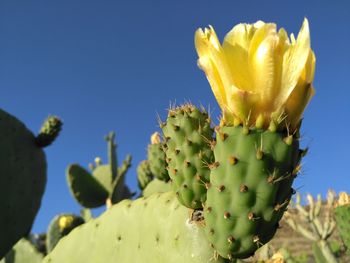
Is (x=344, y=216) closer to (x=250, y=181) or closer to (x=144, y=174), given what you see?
(x=144, y=174)

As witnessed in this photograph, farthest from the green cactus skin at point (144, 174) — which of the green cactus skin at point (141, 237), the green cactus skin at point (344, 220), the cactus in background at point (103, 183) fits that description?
the green cactus skin at point (141, 237)

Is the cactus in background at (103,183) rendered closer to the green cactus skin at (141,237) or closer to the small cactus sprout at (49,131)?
the small cactus sprout at (49,131)

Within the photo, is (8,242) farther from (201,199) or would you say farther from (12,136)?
(201,199)

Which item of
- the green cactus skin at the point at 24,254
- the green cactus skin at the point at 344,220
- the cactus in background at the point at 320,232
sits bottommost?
the cactus in background at the point at 320,232

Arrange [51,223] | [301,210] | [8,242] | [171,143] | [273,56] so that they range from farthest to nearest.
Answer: [301,210]
[51,223]
[8,242]
[171,143]
[273,56]

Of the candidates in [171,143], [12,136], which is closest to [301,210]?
[12,136]
